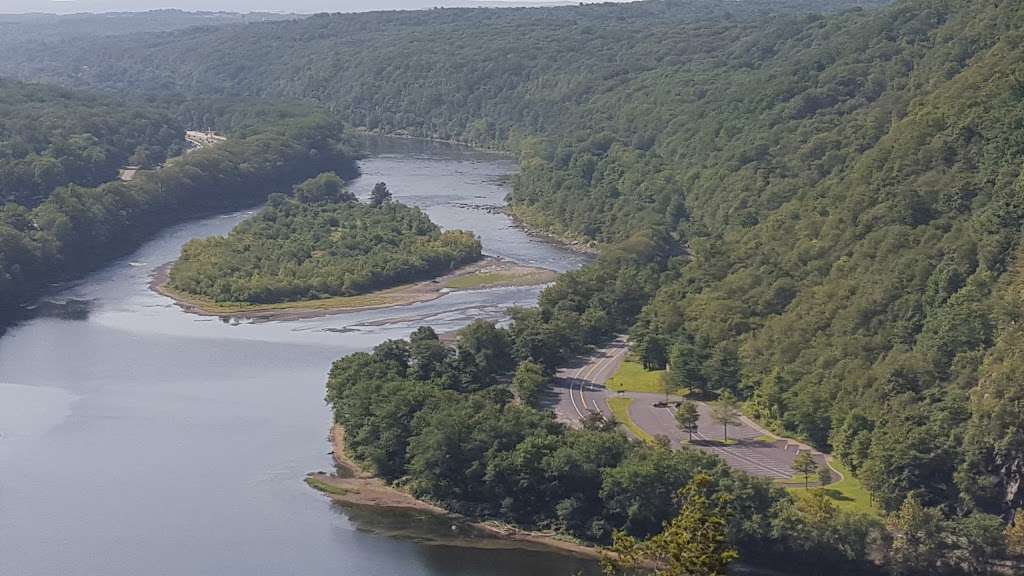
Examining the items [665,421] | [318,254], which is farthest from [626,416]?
[318,254]

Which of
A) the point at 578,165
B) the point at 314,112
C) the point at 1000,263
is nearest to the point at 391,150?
the point at 314,112

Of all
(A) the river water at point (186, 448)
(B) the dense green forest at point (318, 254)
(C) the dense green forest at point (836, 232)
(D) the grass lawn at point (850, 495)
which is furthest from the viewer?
(B) the dense green forest at point (318, 254)

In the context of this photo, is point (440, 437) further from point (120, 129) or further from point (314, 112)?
point (314, 112)

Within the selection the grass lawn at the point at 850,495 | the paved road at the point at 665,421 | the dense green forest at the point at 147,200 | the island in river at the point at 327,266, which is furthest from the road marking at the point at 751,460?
the dense green forest at the point at 147,200

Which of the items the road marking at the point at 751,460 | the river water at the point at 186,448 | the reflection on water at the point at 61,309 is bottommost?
the reflection on water at the point at 61,309

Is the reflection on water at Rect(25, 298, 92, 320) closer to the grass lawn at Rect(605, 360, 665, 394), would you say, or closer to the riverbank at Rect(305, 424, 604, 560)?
the riverbank at Rect(305, 424, 604, 560)

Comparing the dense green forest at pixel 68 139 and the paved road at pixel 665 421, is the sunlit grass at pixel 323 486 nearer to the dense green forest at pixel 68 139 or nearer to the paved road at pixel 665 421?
the paved road at pixel 665 421
